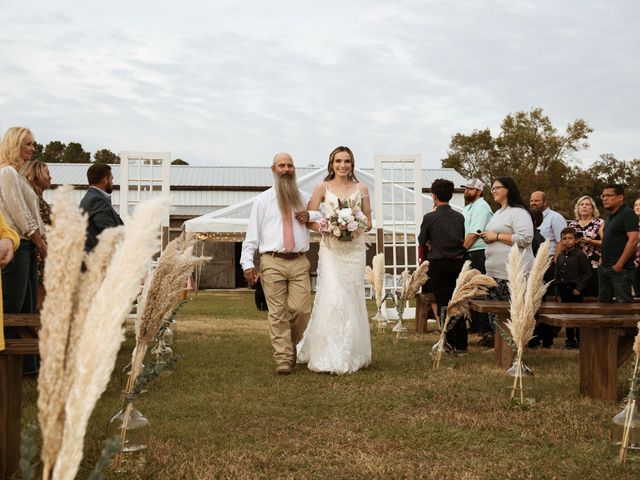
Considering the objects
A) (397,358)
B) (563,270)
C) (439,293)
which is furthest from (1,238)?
(563,270)

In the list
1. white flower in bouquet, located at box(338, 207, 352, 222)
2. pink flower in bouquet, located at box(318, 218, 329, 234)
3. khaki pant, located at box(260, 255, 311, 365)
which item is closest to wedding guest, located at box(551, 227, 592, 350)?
white flower in bouquet, located at box(338, 207, 352, 222)

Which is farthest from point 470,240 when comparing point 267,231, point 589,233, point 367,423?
point 367,423

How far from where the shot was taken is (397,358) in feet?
27.4

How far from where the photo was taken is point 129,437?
3766 mm

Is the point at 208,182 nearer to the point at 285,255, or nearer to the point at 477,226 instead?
the point at 477,226

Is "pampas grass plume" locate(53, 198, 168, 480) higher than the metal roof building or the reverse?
the reverse

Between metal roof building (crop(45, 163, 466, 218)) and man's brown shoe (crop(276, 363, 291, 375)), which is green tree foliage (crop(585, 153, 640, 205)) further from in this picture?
man's brown shoe (crop(276, 363, 291, 375))

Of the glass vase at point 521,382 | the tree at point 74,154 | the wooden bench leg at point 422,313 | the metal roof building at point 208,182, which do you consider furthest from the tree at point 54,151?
the glass vase at point 521,382

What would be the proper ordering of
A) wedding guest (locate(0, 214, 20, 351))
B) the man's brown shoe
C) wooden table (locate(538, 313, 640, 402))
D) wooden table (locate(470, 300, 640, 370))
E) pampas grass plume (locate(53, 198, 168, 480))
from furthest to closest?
1. the man's brown shoe
2. wooden table (locate(470, 300, 640, 370))
3. wooden table (locate(538, 313, 640, 402))
4. wedding guest (locate(0, 214, 20, 351))
5. pampas grass plume (locate(53, 198, 168, 480))

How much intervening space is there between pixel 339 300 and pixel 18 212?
326cm

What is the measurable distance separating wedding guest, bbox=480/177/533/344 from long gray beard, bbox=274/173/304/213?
7.50ft

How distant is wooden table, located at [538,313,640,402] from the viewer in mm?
5531

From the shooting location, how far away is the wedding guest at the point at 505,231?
324 inches

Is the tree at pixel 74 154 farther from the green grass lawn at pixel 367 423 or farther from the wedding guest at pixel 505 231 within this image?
the wedding guest at pixel 505 231
